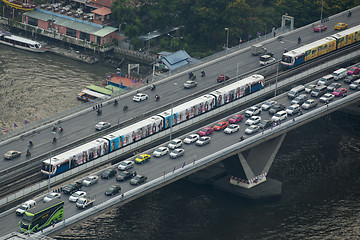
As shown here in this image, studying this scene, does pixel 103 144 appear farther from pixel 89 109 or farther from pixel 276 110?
pixel 276 110

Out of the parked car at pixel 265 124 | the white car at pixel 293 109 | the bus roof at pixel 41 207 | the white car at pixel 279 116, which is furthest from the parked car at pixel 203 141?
the bus roof at pixel 41 207

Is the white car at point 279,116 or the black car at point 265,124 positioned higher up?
Result: the white car at point 279,116

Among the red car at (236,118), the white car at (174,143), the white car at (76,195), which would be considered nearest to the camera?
the white car at (76,195)

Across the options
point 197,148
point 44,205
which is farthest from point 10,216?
point 197,148

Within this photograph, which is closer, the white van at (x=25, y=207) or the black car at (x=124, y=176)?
the white van at (x=25, y=207)

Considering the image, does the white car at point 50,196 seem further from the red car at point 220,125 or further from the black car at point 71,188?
the red car at point 220,125

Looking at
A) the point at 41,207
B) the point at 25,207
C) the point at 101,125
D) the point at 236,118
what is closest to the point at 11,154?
the point at 25,207

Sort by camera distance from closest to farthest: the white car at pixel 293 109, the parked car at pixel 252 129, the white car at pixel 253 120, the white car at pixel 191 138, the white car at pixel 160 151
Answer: the white car at pixel 160 151
the white car at pixel 191 138
the parked car at pixel 252 129
the white car at pixel 253 120
the white car at pixel 293 109
